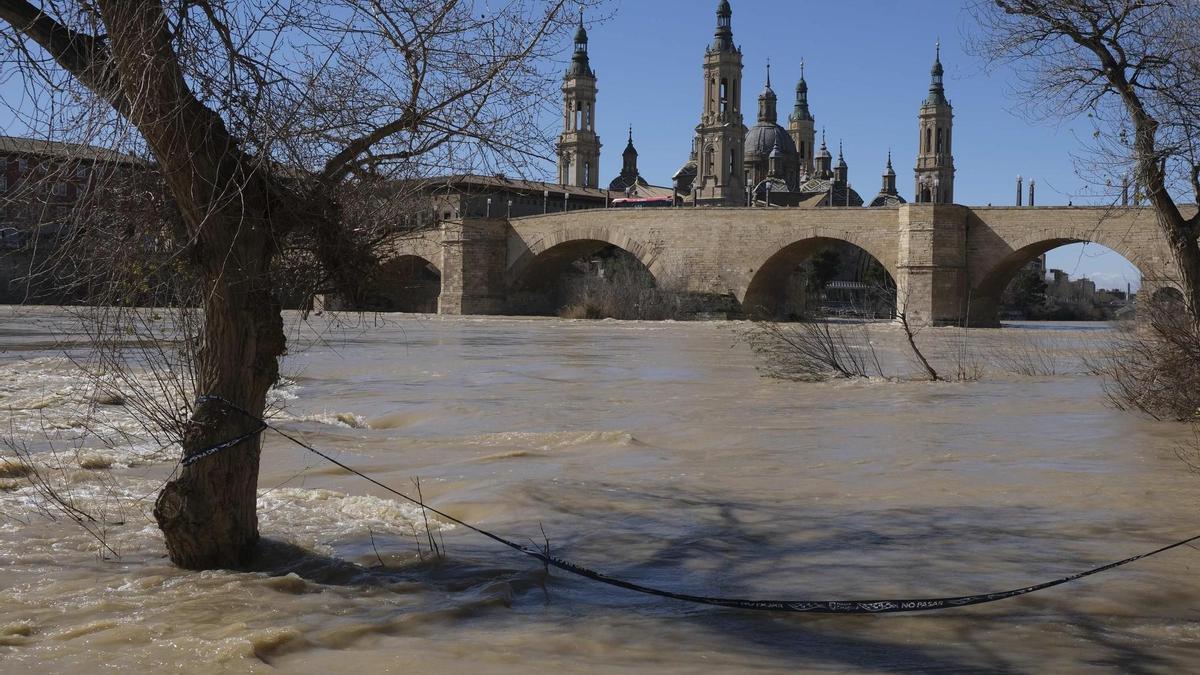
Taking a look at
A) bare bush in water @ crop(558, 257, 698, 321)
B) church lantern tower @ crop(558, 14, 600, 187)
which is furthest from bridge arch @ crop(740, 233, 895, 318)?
church lantern tower @ crop(558, 14, 600, 187)

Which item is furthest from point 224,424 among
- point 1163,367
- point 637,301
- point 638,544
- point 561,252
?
point 561,252

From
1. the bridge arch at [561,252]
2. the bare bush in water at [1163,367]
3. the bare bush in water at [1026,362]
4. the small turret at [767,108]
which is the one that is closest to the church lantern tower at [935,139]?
the small turret at [767,108]

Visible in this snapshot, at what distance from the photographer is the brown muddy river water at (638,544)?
3.69m

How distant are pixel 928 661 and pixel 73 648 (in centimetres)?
256

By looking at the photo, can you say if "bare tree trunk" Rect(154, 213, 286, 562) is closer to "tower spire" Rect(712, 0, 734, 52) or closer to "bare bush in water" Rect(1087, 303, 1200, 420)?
"bare bush in water" Rect(1087, 303, 1200, 420)

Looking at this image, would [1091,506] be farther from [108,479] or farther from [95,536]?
[108,479]

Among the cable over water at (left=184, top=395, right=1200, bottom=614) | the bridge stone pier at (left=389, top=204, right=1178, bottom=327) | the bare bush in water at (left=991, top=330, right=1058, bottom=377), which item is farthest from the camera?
the bridge stone pier at (left=389, top=204, right=1178, bottom=327)

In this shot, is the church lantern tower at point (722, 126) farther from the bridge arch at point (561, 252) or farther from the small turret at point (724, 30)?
the bridge arch at point (561, 252)

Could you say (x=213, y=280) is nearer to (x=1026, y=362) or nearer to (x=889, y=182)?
(x=1026, y=362)

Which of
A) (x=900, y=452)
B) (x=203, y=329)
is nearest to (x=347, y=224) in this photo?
(x=203, y=329)

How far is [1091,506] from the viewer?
6.07 m

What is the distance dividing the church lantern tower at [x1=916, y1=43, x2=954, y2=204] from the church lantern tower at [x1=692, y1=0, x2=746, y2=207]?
23239mm

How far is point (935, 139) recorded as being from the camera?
88.2 meters

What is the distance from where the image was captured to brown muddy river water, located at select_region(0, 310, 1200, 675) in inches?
145
